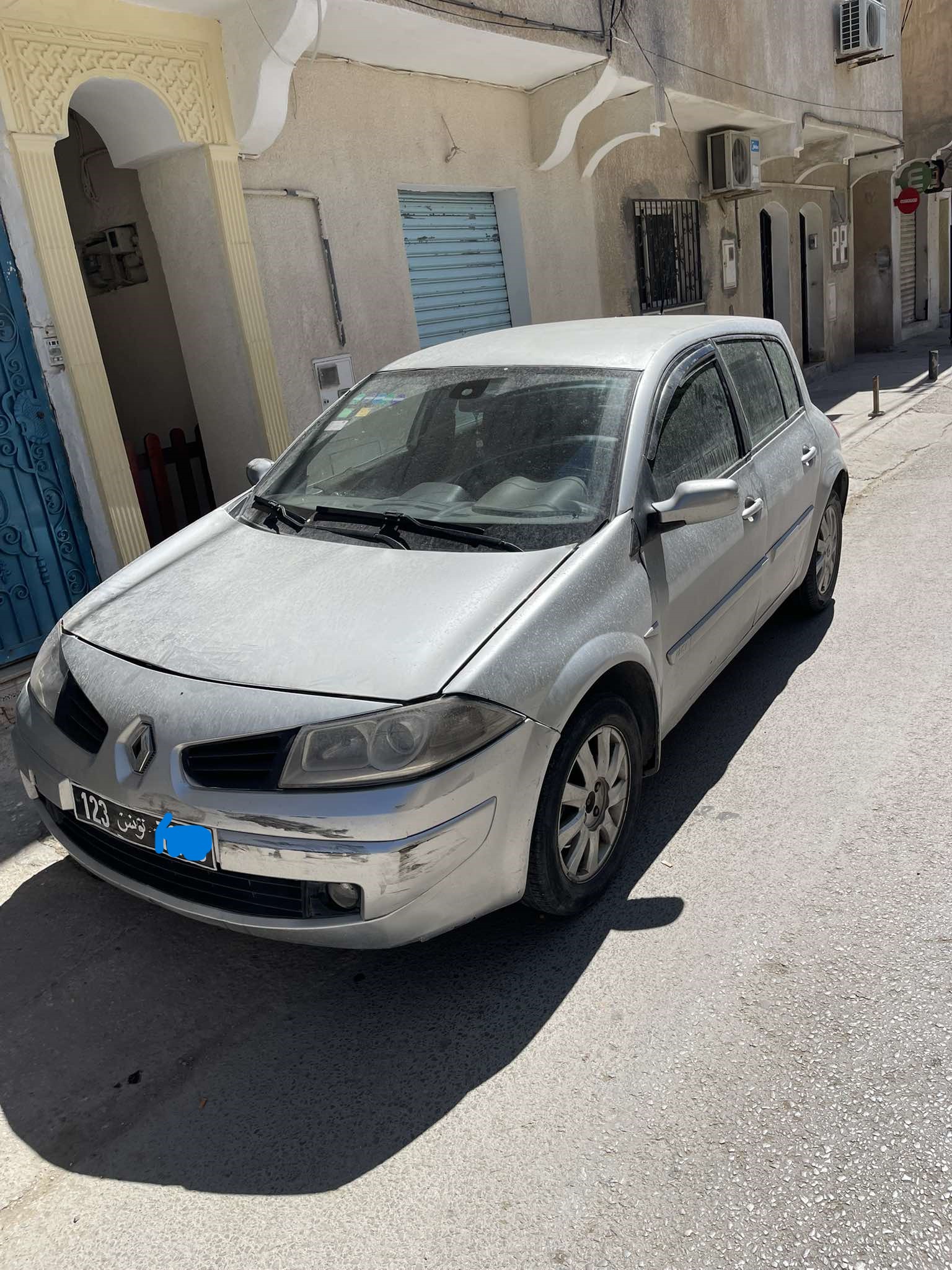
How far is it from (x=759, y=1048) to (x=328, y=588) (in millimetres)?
1732

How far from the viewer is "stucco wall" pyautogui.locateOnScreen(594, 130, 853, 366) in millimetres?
11281

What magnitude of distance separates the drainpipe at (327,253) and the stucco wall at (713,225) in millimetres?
4405

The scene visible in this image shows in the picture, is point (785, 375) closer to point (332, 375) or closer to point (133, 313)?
point (332, 375)

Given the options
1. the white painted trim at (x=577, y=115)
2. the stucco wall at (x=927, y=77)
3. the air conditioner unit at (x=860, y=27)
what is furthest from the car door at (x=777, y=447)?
the stucco wall at (x=927, y=77)

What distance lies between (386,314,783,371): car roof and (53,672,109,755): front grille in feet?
6.54

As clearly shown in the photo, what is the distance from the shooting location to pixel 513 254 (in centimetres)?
986

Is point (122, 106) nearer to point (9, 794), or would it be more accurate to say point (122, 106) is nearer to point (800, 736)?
point (9, 794)

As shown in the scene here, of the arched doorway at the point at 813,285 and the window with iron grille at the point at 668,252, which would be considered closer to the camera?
the window with iron grille at the point at 668,252

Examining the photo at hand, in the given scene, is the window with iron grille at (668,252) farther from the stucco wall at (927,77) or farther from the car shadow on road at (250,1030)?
the stucco wall at (927,77)

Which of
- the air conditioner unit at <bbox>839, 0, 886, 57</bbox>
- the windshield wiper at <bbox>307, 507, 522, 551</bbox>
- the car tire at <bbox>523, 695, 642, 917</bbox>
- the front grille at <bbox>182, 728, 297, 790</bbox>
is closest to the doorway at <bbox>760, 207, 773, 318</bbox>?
the air conditioner unit at <bbox>839, 0, 886, 57</bbox>

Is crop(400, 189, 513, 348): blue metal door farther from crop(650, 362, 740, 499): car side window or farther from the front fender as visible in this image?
the front fender

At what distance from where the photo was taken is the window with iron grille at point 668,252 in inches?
463

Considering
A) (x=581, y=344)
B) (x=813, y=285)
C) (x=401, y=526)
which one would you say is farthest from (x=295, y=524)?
(x=813, y=285)

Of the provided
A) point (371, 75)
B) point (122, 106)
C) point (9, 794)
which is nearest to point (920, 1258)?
point (9, 794)
